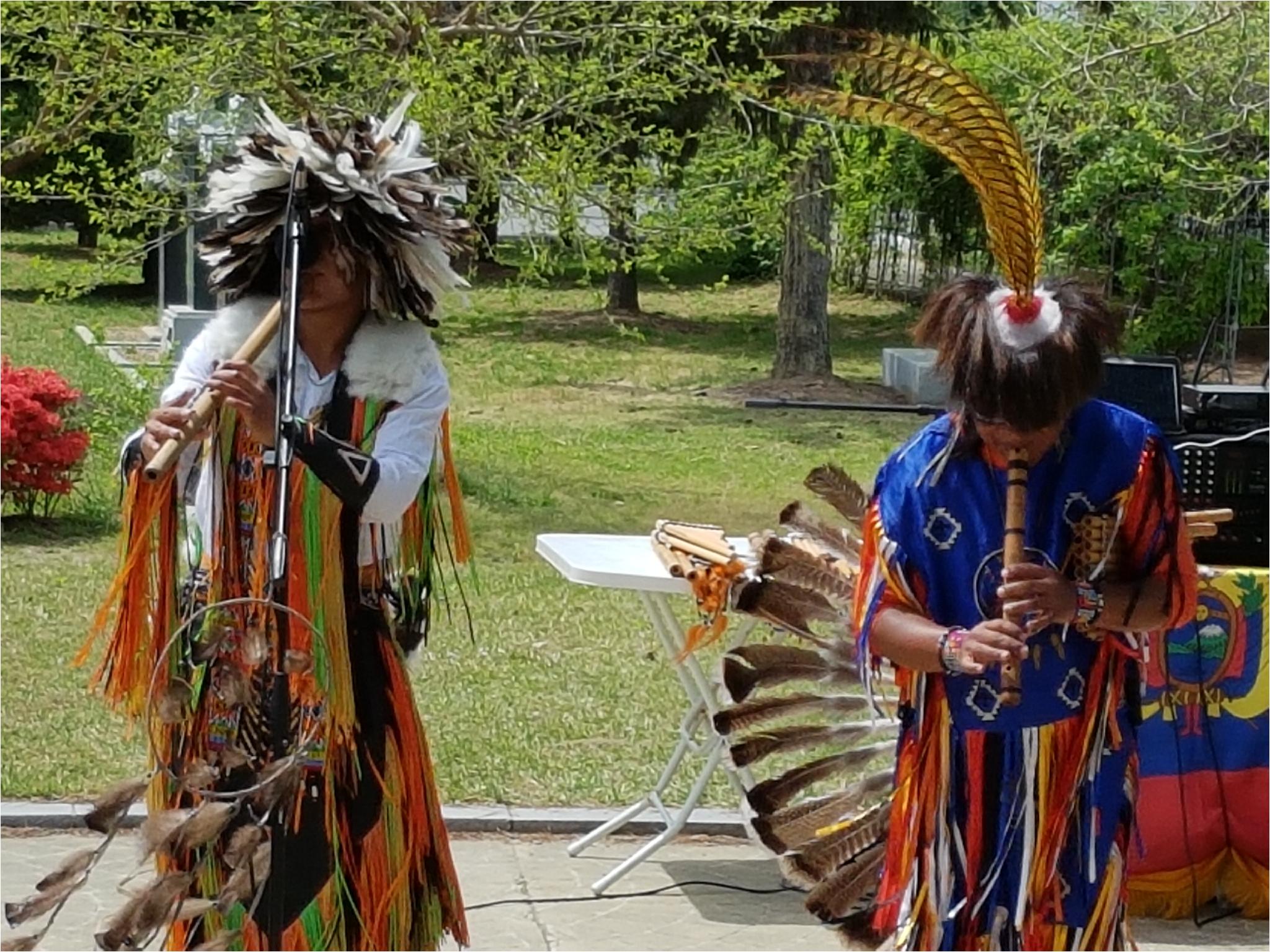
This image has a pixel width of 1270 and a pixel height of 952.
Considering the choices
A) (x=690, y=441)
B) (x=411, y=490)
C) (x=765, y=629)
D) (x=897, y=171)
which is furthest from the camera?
(x=897, y=171)

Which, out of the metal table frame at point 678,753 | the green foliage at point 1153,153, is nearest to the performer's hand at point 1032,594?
the metal table frame at point 678,753

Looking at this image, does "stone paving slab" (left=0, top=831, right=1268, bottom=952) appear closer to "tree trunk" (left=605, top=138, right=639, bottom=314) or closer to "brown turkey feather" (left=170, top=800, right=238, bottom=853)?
"brown turkey feather" (left=170, top=800, right=238, bottom=853)

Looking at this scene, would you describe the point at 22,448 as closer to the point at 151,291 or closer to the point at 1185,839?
the point at 1185,839

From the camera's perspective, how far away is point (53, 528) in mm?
9867

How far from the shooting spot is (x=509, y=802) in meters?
5.80

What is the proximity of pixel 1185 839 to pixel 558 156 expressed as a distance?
5551 millimetres

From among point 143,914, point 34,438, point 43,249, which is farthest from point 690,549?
point 43,249

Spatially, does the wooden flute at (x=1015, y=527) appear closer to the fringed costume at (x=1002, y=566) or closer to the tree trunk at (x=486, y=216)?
the fringed costume at (x=1002, y=566)

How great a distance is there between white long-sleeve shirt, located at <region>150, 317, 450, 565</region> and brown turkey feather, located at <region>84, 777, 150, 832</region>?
84cm

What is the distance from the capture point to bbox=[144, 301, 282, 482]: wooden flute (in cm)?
312

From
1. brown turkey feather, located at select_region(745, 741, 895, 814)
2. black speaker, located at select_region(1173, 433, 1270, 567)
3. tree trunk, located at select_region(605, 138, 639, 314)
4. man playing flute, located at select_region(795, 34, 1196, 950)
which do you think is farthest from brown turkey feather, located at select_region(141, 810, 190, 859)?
tree trunk, located at select_region(605, 138, 639, 314)

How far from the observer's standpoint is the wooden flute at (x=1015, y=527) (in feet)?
9.91

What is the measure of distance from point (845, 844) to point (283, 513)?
1660mm

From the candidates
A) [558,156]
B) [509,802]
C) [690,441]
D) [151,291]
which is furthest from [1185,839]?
[151,291]
